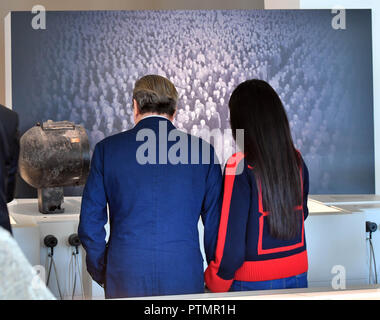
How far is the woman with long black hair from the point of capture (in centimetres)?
153

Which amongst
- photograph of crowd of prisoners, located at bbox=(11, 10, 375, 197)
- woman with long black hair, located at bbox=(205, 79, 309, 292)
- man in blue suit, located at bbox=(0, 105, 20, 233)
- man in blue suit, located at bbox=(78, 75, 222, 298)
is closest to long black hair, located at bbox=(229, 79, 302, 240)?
woman with long black hair, located at bbox=(205, 79, 309, 292)

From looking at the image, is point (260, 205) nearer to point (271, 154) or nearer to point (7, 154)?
point (271, 154)

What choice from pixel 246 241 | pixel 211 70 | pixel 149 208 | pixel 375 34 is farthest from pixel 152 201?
pixel 375 34

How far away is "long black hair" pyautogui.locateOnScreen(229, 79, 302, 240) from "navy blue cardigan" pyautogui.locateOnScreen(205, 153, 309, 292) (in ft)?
0.08

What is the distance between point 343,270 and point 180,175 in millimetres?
1144

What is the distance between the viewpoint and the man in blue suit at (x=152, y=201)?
159 centimetres

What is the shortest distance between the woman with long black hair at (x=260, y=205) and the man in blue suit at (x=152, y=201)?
0.10 meters

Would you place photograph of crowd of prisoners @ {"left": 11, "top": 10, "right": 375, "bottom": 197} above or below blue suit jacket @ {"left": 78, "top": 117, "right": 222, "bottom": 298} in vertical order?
above

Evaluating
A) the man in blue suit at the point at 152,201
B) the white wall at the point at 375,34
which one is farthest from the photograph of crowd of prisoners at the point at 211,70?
the man in blue suit at the point at 152,201

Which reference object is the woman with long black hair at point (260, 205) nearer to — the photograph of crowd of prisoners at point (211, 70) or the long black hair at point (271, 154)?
the long black hair at point (271, 154)

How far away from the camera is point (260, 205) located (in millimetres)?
1532

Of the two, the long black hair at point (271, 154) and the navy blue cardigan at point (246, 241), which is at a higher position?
the long black hair at point (271, 154)

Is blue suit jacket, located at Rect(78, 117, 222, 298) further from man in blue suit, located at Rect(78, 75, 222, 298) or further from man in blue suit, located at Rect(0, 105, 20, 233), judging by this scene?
man in blue suit, located at Rect(0, 105, 20, 233)

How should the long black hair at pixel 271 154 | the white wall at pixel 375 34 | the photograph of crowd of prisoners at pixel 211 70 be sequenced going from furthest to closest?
the white wall at pixel 375 34 → the photograph of crowd of prisoners at pixel 211 70 → the long black hair at pixel 271 154
